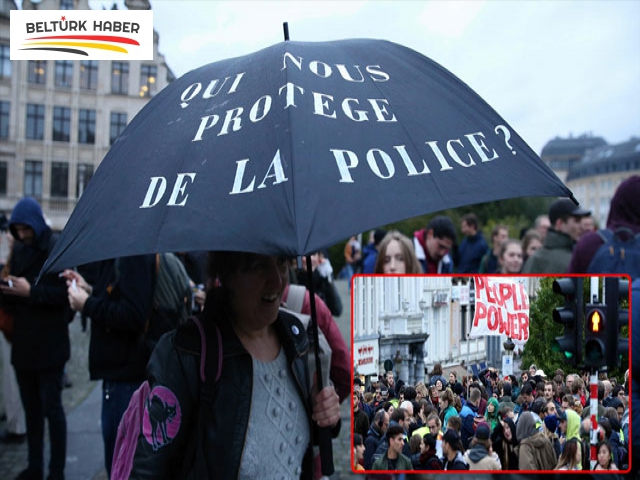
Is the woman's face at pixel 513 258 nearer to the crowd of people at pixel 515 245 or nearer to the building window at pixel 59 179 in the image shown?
the crowd of people at pixel 515 245

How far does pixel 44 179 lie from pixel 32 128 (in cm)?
356

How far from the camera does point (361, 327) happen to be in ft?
6.45

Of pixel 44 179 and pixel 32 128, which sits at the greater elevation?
pixel 32 128

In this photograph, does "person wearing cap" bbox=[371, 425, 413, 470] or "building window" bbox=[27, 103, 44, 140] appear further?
"building window" bbox=[27, 103, 44, 140]

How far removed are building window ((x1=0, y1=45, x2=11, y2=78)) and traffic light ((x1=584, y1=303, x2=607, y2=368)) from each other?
49.2 m

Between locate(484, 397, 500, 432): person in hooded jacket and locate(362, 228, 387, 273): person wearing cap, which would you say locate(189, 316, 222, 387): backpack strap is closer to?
locate(484, 397, 500, 432): person in hooded jacket

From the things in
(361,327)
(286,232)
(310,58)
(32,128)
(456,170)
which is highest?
(32,128)

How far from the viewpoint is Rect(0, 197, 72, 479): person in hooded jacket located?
4859mm

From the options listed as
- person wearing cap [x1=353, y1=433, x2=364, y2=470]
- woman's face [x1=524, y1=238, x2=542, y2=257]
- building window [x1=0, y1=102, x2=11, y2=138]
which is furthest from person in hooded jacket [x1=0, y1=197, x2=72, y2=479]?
building window [x1=0, y1=102, x2=11, y2=138]

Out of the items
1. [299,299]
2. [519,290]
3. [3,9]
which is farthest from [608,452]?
[3,9]

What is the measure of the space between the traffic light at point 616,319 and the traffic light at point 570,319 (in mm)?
87

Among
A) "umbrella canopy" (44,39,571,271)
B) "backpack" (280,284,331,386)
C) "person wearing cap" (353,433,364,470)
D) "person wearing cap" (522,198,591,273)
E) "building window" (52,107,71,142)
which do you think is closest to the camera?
"umbrella canopy" (44,39,571,271)

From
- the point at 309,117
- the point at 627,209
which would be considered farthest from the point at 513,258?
the point at 309,117

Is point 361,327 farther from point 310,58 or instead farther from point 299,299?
point 299,299
